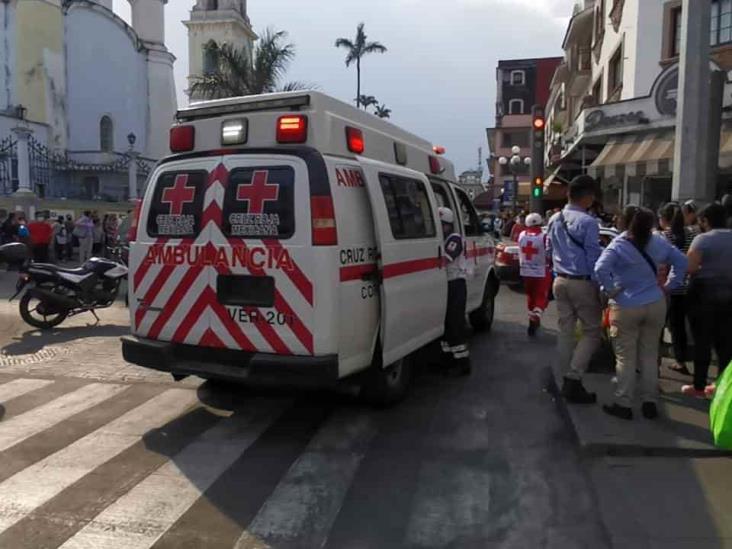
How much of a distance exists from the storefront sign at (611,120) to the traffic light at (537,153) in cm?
291

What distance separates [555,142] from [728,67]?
16.0 meters

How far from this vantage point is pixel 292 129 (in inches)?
192

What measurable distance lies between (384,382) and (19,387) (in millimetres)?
3664

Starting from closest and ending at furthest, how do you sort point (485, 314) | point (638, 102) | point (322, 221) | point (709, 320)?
point (322, 221)
point (709, 320)
point (485, 314)
point (638, 102)

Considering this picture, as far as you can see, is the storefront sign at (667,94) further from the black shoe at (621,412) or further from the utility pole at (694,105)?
the black shoe at (621,412)

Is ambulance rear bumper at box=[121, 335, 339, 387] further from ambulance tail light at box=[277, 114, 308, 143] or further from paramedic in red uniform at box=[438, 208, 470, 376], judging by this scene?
paramedic in red uniform at box=[438, 208, 470, 376]

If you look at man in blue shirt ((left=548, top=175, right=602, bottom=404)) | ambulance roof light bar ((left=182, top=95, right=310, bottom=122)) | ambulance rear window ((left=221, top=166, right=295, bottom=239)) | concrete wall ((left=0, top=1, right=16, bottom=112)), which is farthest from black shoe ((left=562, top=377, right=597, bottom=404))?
concrete wall ((left=0, top=1, right=16, bottom=112))

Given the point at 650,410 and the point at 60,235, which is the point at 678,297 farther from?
the point at 60,235

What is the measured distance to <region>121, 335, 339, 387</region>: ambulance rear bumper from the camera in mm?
4633

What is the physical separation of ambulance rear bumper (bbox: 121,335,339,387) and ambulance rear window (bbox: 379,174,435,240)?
1.44m

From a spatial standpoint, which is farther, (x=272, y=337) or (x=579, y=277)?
(x=579, y=277)

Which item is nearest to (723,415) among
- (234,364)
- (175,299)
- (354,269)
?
(354,269)

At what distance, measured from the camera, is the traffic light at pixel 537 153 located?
16.1m

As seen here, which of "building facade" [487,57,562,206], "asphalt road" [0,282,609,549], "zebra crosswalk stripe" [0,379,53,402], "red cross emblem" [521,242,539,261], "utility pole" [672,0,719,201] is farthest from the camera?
"building facade" [487,57,562,206]
